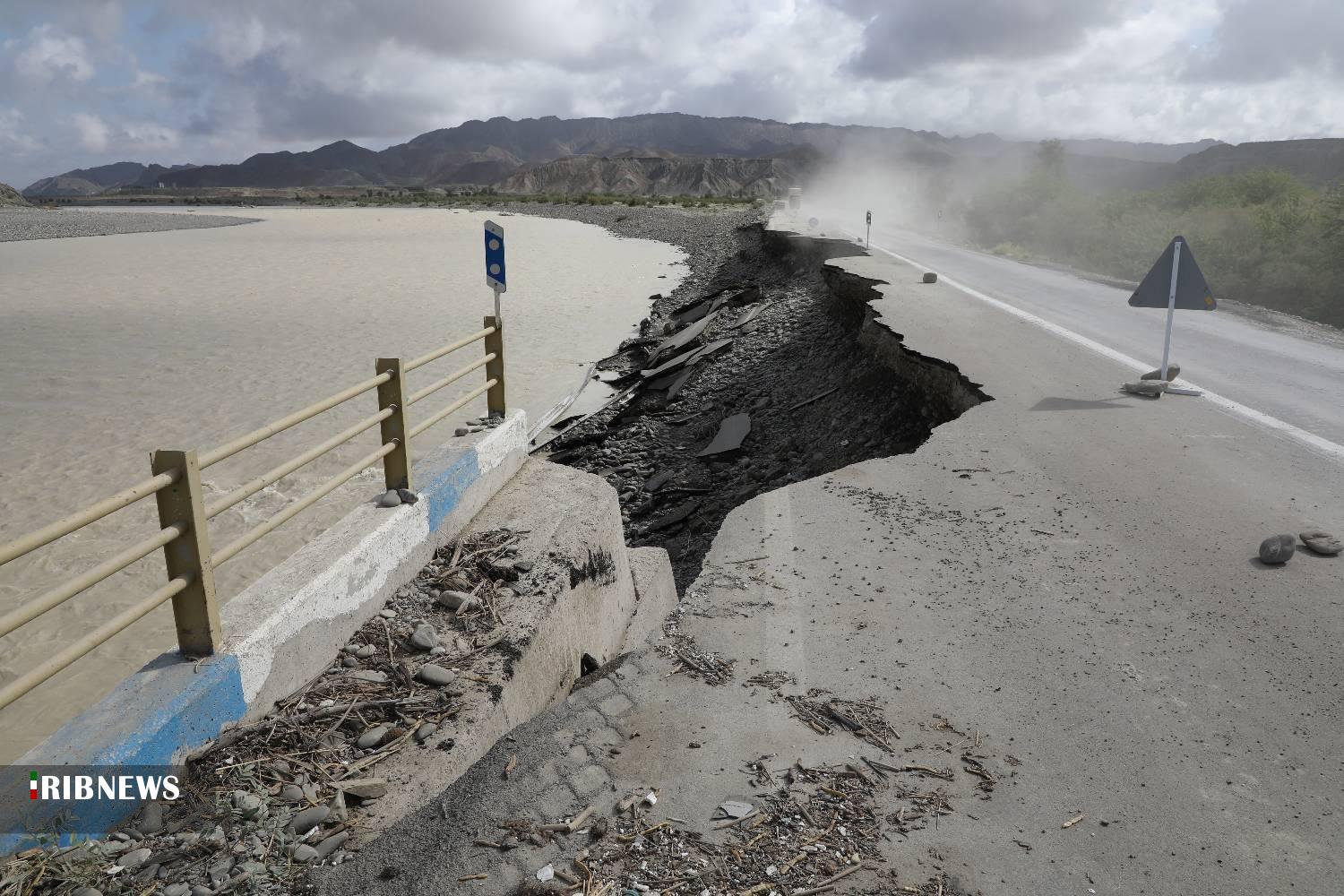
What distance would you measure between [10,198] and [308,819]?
12458 centimetres

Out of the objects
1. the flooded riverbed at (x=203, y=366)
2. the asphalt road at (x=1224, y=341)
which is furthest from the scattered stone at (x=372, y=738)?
the asphalt road at (x=1224, y=341)

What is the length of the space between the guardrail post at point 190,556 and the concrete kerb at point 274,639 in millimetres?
108

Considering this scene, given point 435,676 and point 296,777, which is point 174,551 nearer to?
point 296,777

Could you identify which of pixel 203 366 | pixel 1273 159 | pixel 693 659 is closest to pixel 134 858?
pixel 693 659

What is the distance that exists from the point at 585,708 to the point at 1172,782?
229cm

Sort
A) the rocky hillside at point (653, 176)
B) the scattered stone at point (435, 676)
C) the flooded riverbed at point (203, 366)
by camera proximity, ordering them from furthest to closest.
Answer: the rocky hillside at point (653, 176) → the flooded riverbed at point (203, 366) → the scattered stone at point (435, 676)

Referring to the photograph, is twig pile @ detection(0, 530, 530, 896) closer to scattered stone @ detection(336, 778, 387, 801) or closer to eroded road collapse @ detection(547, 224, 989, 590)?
scattered stone @ detection(336, 778, 387, 801)

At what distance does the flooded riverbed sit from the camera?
755 cm

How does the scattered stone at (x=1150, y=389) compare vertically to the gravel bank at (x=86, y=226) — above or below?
below

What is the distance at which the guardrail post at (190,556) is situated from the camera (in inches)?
130

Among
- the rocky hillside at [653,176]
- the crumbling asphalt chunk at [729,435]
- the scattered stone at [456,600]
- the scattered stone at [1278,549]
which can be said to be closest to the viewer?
the scattered stone at [1278,549]

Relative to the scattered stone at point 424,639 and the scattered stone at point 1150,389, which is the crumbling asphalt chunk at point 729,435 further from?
the scattered stone at point 424,639

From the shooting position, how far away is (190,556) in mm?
3424

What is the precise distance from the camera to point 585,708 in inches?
150
